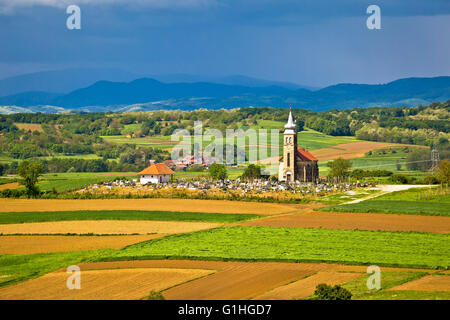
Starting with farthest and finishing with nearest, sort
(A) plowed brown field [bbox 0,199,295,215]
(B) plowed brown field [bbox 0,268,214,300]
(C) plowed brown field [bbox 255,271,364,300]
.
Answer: (A) plowed brown field [bbox 0,199,295,215] → (B) plowed brown field [bbox 0,268,214,300] → (C) plowed brown field [bbox 255,271,364,300]

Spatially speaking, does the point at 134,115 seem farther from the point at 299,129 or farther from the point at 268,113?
the point at 299,129

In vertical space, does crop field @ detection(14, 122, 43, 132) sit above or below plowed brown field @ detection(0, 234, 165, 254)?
above

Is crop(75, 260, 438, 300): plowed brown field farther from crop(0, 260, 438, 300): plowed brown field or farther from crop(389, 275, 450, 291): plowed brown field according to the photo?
crop(389, 275, 450, 291): plowed brown field

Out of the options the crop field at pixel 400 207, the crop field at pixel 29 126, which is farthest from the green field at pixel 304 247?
the crop field at pixel 29 126

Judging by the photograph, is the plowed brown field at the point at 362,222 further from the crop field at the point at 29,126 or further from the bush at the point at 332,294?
the crop field at the point at 29,126

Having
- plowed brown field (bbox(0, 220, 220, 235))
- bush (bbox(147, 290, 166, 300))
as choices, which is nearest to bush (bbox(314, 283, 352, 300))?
bush (bbox(147, 290, 166, 300))

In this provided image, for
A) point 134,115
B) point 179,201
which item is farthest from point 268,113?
point 179,201
